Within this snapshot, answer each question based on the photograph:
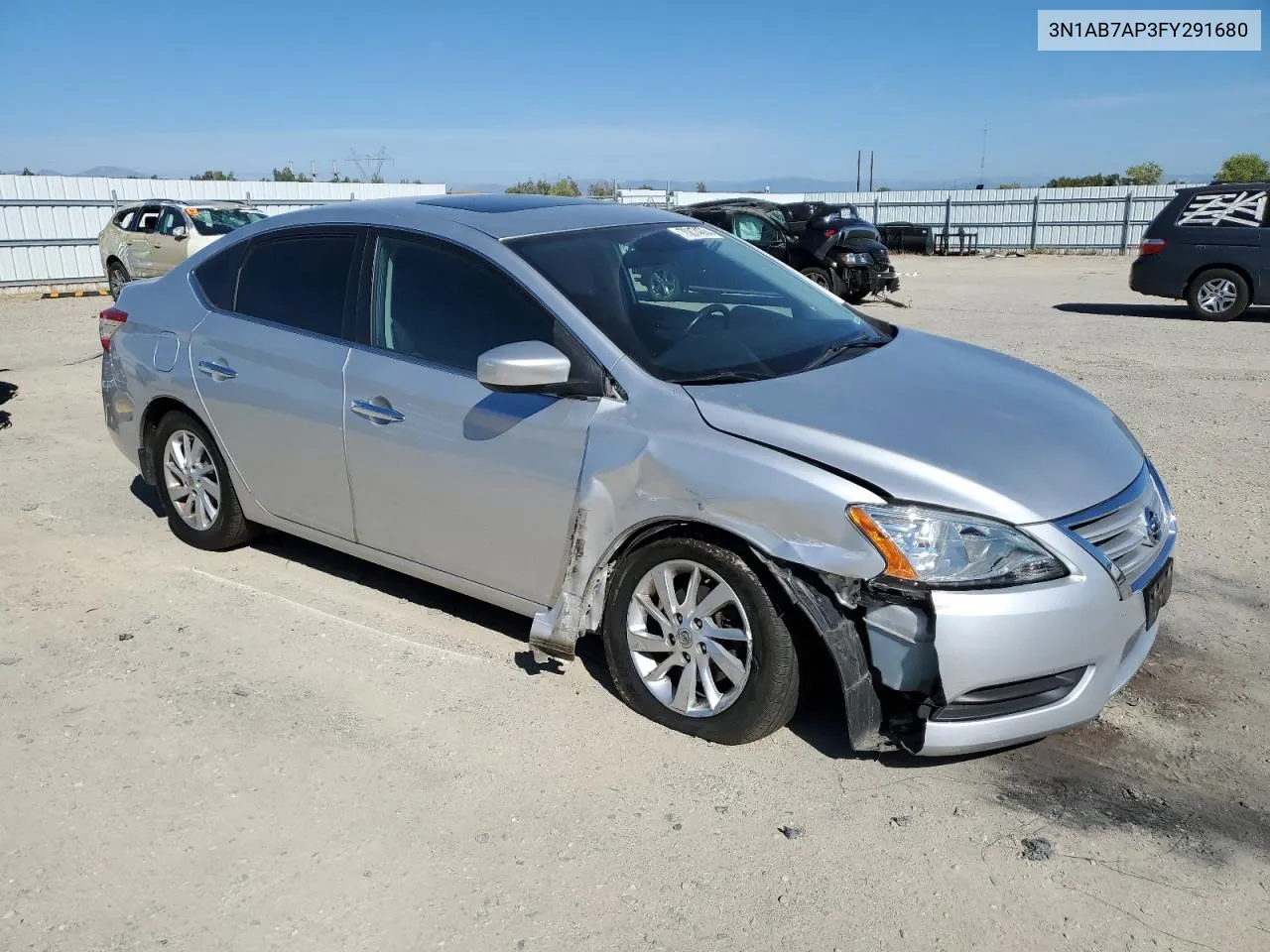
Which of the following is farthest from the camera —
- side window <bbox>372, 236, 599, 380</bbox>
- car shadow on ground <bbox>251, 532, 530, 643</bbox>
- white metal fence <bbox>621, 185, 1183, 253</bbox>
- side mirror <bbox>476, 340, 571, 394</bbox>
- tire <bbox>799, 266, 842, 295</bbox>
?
white metal fence <bbox>621, 185, 1183, 253</bbox>

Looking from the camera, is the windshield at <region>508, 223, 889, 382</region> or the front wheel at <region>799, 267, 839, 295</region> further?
the front wheel at <region>799, 267, 839, 295</region>

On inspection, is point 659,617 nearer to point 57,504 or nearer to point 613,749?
point 613,749

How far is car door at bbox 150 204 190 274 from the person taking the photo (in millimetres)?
16578

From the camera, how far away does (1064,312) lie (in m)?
15.8

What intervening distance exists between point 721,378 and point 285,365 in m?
2.06

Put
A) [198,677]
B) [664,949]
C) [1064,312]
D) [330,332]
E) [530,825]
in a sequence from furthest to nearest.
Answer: [1064,312]
[330,332]
[198,677]
[530,825]
[664,949]

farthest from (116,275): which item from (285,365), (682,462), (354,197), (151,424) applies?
(682,462)

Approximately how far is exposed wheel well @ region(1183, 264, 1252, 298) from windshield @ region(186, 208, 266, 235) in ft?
45.5

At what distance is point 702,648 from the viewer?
348cm

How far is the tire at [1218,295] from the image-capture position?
45.8 ft

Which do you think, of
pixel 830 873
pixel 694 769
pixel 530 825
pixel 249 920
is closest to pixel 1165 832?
pixel 830 873

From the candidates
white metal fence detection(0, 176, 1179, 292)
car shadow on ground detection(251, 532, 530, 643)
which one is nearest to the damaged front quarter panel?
car shadow on ground detection(251, 532, 530, 643)

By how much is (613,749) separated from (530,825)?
1.56ft

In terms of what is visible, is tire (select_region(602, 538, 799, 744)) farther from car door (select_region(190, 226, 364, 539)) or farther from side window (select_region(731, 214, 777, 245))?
side window (select_region(731, 214, 777, 245))
